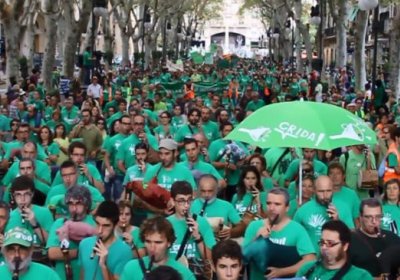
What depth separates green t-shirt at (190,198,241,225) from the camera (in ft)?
23.0

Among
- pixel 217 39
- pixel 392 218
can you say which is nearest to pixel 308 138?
pixel 392 218

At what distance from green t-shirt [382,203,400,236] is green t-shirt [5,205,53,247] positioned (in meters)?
2.65

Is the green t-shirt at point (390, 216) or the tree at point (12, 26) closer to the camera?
the green t-shirt at point (390, 216)

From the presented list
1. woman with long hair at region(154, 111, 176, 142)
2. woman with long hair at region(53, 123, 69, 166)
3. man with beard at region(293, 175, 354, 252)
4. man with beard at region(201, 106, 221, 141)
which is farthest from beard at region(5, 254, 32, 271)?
woman with long hair at region(154, 111, 176, 142)

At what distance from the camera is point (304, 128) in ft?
23.5

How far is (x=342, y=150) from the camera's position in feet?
36.5

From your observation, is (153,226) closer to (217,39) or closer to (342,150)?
(342,150)

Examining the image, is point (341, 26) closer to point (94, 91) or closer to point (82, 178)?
point (94, 91)

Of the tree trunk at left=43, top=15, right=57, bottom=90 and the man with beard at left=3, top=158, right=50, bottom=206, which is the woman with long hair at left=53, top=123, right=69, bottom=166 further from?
the tree trunk at left=43, top=15, right=57, bottom=90

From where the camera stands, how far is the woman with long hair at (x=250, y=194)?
769cm

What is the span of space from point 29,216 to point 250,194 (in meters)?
2.21

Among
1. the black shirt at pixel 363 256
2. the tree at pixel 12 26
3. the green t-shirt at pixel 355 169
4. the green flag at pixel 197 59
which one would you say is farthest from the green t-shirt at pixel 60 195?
the green flag at pixel 197 59

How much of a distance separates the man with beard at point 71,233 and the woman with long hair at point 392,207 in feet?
7.98

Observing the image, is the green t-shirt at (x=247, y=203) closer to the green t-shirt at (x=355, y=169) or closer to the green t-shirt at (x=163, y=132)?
the green t-shirt at (x=355, y=169)
